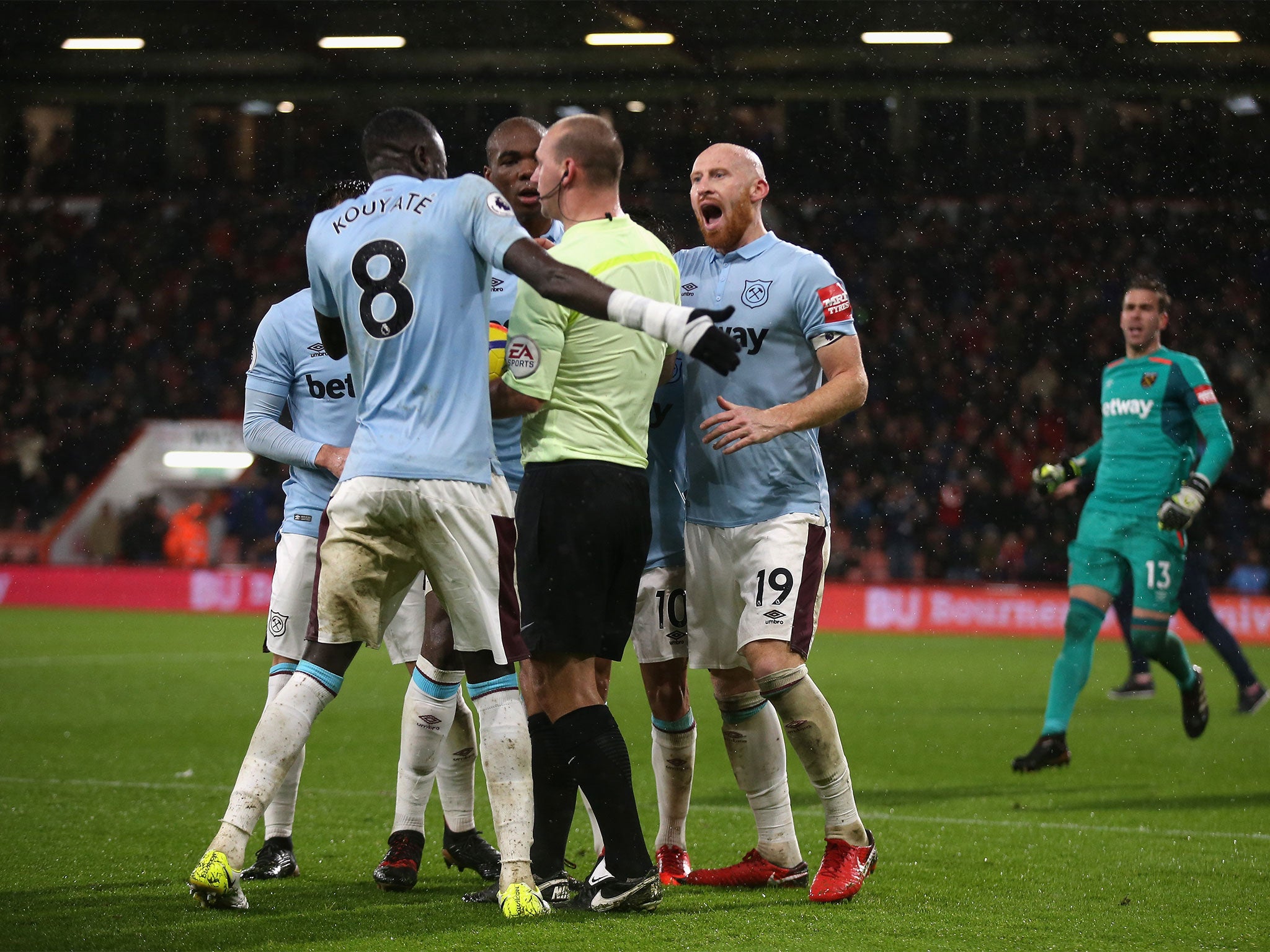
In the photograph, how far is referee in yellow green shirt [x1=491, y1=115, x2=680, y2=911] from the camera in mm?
4094

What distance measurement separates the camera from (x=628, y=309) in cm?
371

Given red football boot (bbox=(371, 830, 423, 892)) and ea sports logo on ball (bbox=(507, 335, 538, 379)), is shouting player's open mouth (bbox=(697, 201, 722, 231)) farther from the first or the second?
red football boot (bbox=(371, 830, 423, 892))

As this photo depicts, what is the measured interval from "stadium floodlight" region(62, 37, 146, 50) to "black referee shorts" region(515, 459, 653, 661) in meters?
21.3

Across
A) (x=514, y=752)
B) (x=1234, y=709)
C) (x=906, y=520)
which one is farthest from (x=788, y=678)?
(x=906, y=520)

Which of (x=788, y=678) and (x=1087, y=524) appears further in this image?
(x=1087, y=524)

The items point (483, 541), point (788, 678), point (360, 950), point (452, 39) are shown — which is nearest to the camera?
point (360, 950)

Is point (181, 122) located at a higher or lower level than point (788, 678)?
higher

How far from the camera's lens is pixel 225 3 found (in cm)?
2070

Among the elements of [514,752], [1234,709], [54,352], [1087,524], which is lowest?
[1234,709]

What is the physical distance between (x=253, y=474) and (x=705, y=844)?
19582 millimetres

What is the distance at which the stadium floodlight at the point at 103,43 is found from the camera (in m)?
22.8

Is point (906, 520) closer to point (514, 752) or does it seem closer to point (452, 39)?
point (452, 39)

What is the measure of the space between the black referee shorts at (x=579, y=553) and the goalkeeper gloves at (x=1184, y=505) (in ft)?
12.5

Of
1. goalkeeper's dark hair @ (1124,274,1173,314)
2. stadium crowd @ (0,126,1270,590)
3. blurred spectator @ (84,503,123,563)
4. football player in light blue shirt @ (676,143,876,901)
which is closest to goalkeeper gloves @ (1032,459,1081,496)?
goalkeeper's dark hair @ (1124,274,1173,314)
